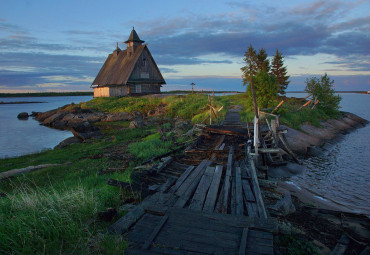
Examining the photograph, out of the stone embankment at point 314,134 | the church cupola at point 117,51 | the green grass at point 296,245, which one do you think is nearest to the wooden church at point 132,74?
the church cupola at point 117,51

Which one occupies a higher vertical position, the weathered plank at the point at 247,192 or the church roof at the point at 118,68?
the church roof at the point at 118,68

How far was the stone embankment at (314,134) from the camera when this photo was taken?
1886 centimetres

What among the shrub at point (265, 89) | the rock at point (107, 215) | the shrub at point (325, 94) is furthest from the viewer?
the shrub at point (325, 94)

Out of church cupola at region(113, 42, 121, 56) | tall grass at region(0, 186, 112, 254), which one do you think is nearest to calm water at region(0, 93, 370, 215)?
tall grass at region(0, 186, 112, 254)

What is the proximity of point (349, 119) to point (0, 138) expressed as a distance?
4622 cm

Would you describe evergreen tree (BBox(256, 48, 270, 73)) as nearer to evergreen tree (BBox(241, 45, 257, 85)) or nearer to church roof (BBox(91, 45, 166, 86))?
evergreen tree (BBox(241, 45, 257, 85))

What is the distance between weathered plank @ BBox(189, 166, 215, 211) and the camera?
5.98 m

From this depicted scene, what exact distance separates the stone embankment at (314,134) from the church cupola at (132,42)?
33605mm

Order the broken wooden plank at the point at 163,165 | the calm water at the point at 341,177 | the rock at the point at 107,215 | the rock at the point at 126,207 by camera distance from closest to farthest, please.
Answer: the rock at the point at 107,215, the rock at the point at 126,207, the broken wooden plank at the point at 163,165, the calm water at the point at 341,177

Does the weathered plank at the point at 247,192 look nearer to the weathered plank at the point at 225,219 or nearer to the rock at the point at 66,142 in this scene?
the weathered plank at the point at 225,219

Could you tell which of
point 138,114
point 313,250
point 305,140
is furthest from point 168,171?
point 138,114

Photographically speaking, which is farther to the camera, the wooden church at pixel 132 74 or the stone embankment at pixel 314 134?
the wooden church at pixel 132 74

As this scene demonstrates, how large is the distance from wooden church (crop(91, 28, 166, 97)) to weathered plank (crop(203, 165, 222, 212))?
35813 mm

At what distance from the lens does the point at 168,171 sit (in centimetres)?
923
